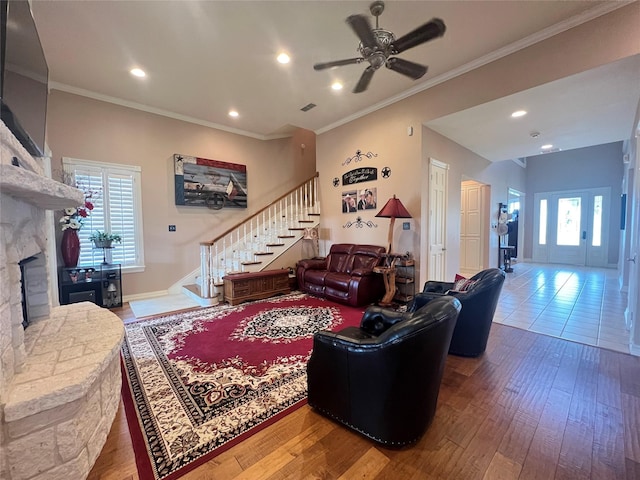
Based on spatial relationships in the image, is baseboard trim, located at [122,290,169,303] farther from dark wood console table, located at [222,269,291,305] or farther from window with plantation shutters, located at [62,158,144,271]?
dark wood console table, located at [222,269,291,305]

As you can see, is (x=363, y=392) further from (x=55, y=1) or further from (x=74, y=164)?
(x=74, y=164)

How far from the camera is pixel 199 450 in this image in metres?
1.58

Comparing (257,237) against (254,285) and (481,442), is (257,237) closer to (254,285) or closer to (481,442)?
(254,285)

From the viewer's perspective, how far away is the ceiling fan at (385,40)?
7.52 feet

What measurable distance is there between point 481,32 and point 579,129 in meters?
3.01

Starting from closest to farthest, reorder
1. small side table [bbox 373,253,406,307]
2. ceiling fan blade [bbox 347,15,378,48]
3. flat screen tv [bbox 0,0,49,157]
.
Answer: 1. flat screen tv [bbox 0,0,49,157]
2. ceiling fan blade [bbox 347,15,378,48]
3. small side table [bbox 373,253,406,307]

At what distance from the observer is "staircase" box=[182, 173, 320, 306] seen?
466 cm

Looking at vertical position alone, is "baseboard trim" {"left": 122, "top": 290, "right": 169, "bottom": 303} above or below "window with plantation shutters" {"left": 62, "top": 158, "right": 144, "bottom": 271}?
below

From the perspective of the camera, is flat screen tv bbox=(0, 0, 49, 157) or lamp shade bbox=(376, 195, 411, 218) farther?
lamp shade bbox=(376, 195, 411, 218)

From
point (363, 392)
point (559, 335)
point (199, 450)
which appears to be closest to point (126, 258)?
point (199, 450)

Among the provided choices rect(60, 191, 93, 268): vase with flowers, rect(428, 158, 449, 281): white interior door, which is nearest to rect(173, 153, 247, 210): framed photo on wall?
rect(60, 191, 93, 268): vase with flowers

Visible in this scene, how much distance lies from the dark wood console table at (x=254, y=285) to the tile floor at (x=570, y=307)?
3523 mm

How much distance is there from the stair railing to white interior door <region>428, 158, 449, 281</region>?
2585 millimetres

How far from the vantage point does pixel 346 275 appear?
181 inches
